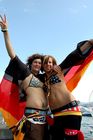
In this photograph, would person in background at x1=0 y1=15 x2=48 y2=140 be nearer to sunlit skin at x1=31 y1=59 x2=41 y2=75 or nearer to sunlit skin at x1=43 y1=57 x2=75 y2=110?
sunlit skin at x1=31 y1=59 x2=41 y2=75

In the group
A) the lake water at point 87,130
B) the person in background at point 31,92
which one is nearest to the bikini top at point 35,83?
the person in background at point 31,92

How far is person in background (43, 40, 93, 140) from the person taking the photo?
554cm

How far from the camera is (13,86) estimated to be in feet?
20.7

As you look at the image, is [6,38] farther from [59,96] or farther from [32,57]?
[59,96]

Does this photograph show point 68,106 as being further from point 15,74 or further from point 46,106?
point 15,74

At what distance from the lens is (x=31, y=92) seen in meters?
5.73

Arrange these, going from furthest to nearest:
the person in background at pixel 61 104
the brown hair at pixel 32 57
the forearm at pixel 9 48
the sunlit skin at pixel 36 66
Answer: the brown hair at pixel 32 57, the sunlit skin at pixel 36 66, the forearm at pixel 9 48, the person in background at pixel 61 104

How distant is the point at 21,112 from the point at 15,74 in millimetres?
681

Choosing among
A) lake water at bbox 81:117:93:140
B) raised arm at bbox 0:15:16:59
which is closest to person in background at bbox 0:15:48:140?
raised arm at bbox 0:15:16:59

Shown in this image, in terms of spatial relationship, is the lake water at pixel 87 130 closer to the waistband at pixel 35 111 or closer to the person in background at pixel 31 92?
the person in background at pixel 31 92

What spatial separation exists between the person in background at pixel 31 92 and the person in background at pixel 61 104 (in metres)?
0.12

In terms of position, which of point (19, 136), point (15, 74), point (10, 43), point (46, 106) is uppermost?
point (10, 43)

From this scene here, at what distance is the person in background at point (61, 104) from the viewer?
5543mm

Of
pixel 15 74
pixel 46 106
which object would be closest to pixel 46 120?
pixel 46 106
